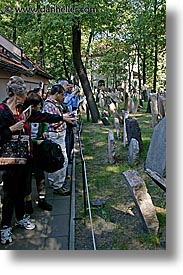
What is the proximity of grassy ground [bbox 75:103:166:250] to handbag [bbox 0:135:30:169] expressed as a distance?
78 centimetres

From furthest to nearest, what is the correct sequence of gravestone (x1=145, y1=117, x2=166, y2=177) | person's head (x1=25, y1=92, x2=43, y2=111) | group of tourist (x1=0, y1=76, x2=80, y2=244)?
gravestone (x1=145, y1=117, x2=166, y2=177) < person's head (x1=25, y1=92, x2=43, y2=111) < group of tourist (x1=0, y1=76, x2=80, y2=244)

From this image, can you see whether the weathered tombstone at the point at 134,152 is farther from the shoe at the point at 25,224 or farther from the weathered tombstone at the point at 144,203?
the shoe at the point at 25,224

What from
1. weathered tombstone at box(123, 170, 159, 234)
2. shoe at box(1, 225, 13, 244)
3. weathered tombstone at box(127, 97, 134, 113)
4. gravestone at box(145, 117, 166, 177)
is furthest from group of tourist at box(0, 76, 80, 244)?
weathered tombstone at box(127, 97, 134, 113)

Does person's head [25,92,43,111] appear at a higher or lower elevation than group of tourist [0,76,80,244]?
higher

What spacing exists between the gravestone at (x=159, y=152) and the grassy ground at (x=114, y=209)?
0.27 metres

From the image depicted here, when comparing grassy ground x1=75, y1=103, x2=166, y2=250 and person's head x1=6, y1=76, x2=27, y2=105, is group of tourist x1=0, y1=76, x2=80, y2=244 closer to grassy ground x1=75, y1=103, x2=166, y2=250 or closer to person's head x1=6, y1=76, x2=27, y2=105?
person's head x1=6, y1=76, x2=27, y2=105

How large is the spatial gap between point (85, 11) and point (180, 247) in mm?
2249

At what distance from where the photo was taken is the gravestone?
317 centimetres

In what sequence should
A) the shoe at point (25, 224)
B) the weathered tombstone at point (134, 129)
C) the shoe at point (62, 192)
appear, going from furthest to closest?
1. the weathered tombstone at point (134, 129)
2. the shoe at point (62, 192)
3. the shoe at point (25, 224)

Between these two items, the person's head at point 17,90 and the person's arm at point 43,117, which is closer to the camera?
the person's head at point 17,90

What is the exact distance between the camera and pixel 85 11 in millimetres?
3357

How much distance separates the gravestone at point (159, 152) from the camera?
3.17m

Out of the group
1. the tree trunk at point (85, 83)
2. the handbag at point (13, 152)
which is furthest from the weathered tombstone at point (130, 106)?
the handbag at point (13, 152)

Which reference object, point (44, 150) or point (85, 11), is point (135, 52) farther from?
point (44, 150)
